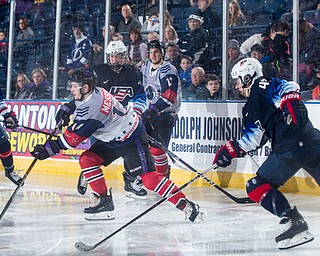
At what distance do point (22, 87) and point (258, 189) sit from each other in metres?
5.25

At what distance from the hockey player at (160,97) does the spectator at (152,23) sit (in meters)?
1.17

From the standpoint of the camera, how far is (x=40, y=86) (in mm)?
8719

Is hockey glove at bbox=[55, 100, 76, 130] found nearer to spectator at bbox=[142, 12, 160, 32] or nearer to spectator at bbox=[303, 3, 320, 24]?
spectator at bbox=[142, 12, 160, 32]

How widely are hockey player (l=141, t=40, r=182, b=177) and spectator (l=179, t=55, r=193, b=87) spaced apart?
78cm

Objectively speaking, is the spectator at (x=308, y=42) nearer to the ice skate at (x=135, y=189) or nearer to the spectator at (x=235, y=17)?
the spectator at (x=235, y=17)

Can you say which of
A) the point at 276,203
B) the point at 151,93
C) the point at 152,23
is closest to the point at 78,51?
the point at 152,23

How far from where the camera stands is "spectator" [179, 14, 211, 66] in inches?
289

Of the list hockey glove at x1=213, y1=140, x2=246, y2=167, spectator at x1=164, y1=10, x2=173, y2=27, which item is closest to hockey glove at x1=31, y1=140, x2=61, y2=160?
hockey glove at x1=213, y1=140, x2=246, y2=167

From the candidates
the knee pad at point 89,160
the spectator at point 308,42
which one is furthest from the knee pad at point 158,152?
the spectator at point 308,42

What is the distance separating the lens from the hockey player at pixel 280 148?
4.09 meters

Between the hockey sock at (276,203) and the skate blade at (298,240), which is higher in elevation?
the hockey sock at (276,203)

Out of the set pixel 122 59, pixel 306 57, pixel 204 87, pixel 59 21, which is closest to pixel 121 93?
pixel 122 59

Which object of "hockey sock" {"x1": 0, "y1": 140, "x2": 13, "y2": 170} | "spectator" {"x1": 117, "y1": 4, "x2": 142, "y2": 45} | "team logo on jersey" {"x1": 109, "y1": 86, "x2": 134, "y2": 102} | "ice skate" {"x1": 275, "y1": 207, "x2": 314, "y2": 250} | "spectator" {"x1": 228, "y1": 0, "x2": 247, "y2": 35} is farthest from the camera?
"spectator" {"x1": 117, "y1": 4, "x2": 142, "y2": 45}

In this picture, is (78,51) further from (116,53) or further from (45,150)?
(45,150)
